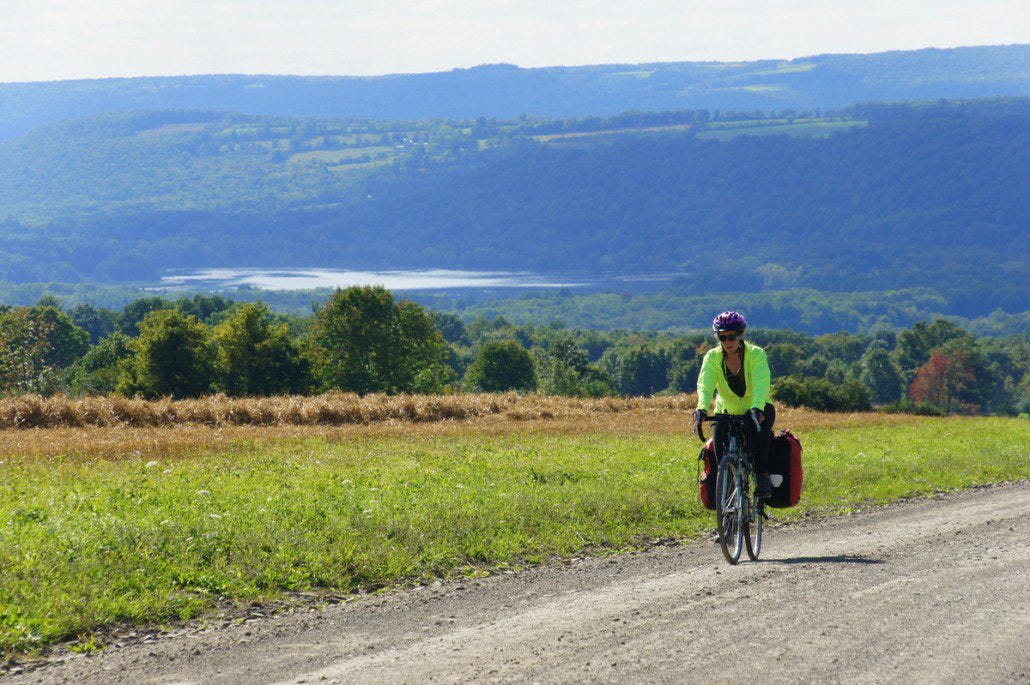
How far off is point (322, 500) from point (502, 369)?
2785 inches

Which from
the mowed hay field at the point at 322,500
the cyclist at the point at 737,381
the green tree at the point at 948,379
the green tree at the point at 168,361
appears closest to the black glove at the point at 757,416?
the cyclist at the point at 737,381

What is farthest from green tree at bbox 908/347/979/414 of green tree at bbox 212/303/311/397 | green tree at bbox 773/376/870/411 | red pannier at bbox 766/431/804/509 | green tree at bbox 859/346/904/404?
red pannier at bbox 766/431/804/509

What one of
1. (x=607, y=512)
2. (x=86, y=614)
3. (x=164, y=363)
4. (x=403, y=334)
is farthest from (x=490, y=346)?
(x=86, y=614)

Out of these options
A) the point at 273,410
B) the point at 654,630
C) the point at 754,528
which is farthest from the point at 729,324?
the point at 273,410

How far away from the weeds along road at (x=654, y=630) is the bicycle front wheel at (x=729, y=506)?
24cm

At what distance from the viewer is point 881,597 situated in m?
10.1

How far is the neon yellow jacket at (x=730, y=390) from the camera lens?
1159cm

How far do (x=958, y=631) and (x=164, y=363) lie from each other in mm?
54409

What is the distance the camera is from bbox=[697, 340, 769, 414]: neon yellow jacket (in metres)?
11.6

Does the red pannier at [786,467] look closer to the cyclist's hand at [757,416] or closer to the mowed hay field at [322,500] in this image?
the cyclist's hand at [757,416]

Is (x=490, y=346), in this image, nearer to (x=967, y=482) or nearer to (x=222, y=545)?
(x=967, y=482)

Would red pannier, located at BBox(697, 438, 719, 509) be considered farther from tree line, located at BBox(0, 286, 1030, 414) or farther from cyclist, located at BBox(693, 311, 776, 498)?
tree line, located at BBox(0, 286, 1030, 414)

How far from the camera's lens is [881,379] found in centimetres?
14700

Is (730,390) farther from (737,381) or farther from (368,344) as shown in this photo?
(368,344)
